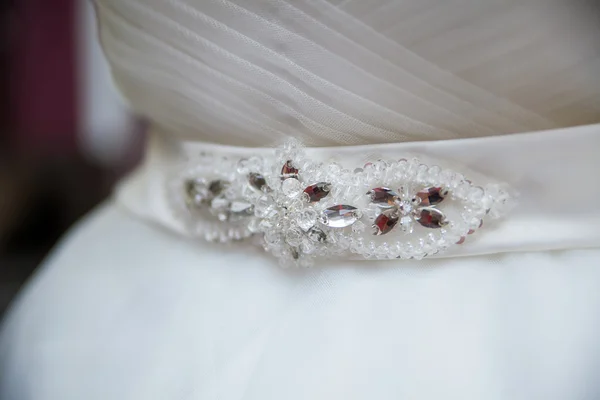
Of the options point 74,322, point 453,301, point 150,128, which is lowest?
point 74,322

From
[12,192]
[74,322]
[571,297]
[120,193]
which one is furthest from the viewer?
[12,192]

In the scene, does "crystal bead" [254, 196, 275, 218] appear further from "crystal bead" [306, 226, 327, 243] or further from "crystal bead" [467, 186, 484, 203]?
"crystal bead" [467, 186, 484, 203]

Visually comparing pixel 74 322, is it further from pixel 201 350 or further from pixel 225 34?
pixel 225 34

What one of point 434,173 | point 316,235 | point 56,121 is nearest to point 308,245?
point 316,235

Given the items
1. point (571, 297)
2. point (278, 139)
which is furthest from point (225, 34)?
point (571, 297)

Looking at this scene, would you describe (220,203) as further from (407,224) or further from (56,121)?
(56,121)

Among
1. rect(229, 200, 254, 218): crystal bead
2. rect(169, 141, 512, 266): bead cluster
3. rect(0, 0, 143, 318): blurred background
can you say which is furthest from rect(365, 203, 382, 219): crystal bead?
rect(0, 0, 143, 318): blurred background

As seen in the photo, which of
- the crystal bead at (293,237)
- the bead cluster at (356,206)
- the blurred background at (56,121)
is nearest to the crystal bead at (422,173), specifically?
the bead cluster at (356,206)

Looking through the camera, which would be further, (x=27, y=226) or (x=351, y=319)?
(x=27, y=226)
